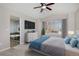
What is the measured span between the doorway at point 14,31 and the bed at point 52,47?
0.30 meters

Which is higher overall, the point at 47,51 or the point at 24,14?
the point at 24,14

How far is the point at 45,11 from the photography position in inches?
79.2

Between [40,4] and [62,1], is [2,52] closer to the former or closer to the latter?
[40,4]

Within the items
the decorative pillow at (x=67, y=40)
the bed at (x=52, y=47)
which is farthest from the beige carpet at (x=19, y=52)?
the decorative pillow at (x=67, y=40)

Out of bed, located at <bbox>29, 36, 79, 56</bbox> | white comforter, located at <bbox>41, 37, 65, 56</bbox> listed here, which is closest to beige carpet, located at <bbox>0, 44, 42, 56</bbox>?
bed, located at <bbox>29, 36, 79, 56</bbox>

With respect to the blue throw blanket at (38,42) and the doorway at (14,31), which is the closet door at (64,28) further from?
the doorway at (14,31)

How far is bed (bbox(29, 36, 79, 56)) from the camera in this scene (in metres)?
1.93

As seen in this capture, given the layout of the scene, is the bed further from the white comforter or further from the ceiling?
the ceiling

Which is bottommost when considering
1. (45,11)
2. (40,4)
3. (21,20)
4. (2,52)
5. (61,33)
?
(2,52)

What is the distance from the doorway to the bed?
0.30 metres

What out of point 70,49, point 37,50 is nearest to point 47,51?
point 37,50

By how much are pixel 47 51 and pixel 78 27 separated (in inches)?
28.1

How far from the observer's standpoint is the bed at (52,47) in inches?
76.2

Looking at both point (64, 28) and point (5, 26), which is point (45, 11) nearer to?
point (64, 28)
